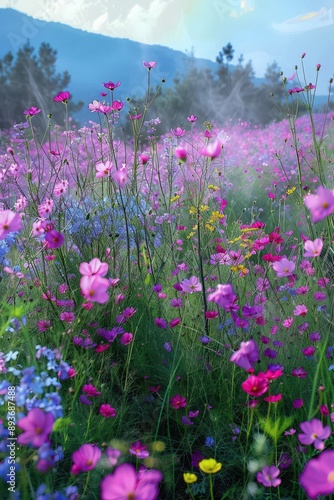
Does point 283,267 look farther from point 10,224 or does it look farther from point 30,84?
point 30,84

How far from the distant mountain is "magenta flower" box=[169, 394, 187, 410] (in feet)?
4.51

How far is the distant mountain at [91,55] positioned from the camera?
45.5ft

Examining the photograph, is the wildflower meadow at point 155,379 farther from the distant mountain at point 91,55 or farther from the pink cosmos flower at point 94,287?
the distant mountain at point 91,55

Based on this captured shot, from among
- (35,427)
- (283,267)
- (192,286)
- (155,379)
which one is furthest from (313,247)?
(35,427)

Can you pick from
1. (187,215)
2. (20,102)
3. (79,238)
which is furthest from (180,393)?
(20,102)

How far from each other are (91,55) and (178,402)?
33.4m

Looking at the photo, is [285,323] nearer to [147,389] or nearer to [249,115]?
[147,389]

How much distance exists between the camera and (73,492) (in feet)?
3.57

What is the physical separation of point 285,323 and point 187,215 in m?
2.26

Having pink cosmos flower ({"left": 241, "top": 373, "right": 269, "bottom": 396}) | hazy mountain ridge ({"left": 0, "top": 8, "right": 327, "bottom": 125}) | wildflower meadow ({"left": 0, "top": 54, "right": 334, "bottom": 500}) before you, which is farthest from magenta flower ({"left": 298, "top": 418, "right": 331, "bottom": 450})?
hazy mountain ridge ({"left": 0, "top": 8, "right": 327, "bottom": 125})

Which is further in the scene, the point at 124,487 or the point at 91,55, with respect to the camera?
the point at 91,55

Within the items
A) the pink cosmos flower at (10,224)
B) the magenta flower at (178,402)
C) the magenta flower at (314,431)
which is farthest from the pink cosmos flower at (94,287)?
the magenta flower at (178,402)

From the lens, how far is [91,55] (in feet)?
107

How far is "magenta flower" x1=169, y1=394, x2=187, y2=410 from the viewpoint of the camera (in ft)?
5.36
